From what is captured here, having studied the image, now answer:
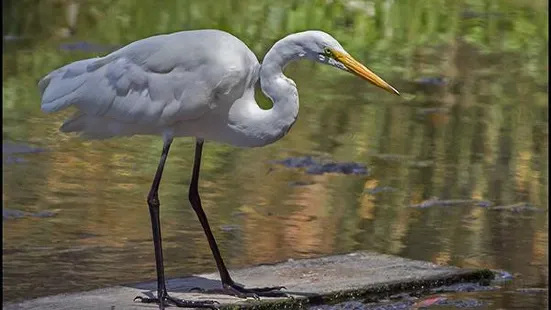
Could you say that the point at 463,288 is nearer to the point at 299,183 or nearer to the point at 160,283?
the point at 160,283

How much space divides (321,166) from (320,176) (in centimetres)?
25

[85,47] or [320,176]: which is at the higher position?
[85,47]

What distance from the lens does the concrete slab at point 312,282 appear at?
6223 millimetres

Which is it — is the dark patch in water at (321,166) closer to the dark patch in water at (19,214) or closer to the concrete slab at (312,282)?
the dark patch in water at (19,214)

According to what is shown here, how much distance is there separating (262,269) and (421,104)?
5.00m

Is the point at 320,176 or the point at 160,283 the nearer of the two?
the point at 160,283

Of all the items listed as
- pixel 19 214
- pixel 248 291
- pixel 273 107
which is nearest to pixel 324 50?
pixel 273 107

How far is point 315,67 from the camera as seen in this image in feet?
42.9

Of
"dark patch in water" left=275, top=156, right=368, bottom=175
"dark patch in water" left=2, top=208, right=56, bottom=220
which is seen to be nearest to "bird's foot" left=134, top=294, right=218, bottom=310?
"dark patch in water" left=2, top=208, right=56, bottom=220

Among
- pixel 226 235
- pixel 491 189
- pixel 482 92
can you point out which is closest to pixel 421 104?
pixel 482 92

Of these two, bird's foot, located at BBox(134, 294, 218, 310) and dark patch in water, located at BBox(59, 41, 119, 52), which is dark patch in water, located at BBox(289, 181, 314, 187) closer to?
bird's foot, located at BBox(134, 294, 218, 310)

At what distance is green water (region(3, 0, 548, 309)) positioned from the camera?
7516mm

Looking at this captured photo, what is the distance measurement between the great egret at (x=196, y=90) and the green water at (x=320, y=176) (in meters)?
0.95

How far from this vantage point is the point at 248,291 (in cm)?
642
